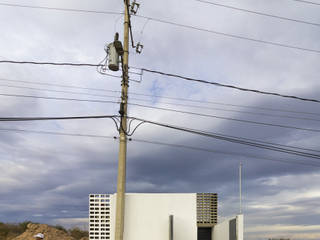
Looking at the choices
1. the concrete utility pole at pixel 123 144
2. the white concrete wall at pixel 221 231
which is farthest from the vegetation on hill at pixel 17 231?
the concrete utility pole at pixel 123 144

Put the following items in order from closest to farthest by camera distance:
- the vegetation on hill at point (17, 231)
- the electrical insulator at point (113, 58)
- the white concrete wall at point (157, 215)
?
1. the electrical insulator at point (113, 58)
2. the white concrete wall at point (157, 215)
3. the vegetation on hill at point (17, 231)

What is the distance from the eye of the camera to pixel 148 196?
41.5 ft

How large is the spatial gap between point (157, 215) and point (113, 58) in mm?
6311

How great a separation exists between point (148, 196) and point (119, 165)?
11.6 feet

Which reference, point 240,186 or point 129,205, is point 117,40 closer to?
point 129,205

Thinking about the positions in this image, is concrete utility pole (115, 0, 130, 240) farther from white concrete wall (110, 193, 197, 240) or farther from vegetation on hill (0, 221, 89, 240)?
vegetation on hill (0, 221, 89, 240)

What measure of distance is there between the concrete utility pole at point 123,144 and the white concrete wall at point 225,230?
487 cm

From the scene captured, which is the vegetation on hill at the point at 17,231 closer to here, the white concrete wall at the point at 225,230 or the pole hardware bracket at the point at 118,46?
the white concrete wall at the point at 225,230

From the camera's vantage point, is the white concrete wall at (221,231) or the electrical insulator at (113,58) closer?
the electrical insulator at (113,58)

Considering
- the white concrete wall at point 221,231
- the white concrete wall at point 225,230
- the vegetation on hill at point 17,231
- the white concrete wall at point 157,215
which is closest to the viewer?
the white concrete wall at point 225,230

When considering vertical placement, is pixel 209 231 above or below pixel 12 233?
above

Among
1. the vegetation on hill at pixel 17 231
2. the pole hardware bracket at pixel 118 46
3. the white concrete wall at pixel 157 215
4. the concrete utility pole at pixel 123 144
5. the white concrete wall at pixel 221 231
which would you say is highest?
the pole hardware bracket at pixel 118 46

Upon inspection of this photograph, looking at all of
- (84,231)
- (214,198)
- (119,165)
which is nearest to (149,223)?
(119,165)

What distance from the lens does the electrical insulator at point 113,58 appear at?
31.9 ft
